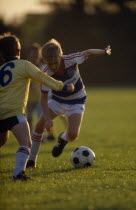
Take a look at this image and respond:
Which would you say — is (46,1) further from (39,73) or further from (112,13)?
(39,73)

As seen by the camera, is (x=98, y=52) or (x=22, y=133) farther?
(x=98, y=52)

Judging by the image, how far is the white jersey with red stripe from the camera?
7.39 m

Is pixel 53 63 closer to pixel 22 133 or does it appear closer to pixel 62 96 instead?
pixel 62 96

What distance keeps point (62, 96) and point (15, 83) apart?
79.8 inches

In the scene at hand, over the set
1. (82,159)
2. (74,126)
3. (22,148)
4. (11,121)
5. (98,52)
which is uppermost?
(98,52)

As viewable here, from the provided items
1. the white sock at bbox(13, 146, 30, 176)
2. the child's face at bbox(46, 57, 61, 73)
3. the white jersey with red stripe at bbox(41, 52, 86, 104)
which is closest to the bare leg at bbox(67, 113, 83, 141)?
the white jersey with red stripe at bbox(41, 52, 86, 104)

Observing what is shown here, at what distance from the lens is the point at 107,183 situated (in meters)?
5.62

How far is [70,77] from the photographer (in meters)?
7.60

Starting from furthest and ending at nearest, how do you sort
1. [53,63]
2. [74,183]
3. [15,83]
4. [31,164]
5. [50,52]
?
[31,164] → [53,63] → [50,52] → [15,83] → [74,183]

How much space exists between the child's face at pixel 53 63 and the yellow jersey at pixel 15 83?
0.93 m

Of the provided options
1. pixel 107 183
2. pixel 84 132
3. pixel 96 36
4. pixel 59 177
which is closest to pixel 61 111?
pixel 59 177

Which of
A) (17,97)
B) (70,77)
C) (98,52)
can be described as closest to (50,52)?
(98,52)

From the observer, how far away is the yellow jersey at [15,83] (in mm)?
5844

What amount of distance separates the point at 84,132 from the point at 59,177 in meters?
8.05
